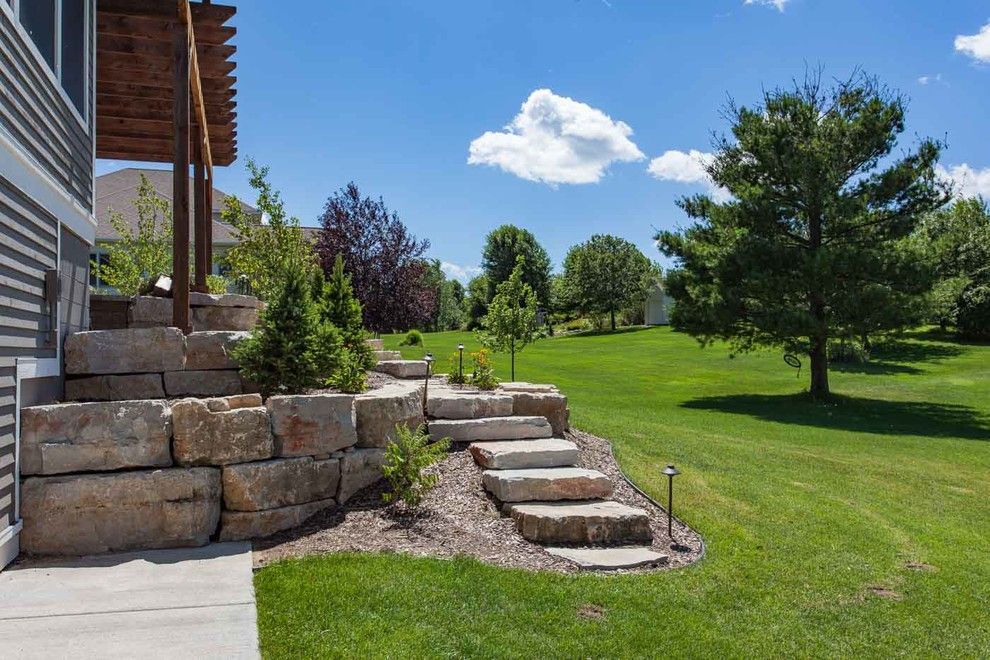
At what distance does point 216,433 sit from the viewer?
5.43 metres

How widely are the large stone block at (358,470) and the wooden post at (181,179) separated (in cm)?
216

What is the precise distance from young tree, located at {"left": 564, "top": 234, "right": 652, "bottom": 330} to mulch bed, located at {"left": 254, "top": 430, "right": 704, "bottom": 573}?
4072cm

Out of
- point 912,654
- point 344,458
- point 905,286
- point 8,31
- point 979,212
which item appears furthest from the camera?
point 979,212

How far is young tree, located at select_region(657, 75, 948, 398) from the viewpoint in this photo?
1706 cm

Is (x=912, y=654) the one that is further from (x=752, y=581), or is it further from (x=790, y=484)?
(x=790, y=484)

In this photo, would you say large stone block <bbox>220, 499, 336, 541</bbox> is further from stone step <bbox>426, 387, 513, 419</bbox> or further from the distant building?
the distant building

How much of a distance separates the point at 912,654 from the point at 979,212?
4075cm

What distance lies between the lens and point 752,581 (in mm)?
5051

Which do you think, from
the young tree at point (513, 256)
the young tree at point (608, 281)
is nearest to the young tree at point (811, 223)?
the young tree at point (608, 281)

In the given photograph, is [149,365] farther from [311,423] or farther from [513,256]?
[513,256]

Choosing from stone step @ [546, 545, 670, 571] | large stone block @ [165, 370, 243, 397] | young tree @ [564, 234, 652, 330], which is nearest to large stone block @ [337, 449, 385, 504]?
large stone block @ [165, 370, 243, 397]

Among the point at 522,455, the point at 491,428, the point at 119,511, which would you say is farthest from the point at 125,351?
the point at 522,455

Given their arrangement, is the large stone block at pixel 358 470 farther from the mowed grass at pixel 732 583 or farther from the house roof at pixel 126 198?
the house roof at pixel 126 198

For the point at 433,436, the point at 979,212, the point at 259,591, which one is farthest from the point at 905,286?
the point at 979,212
